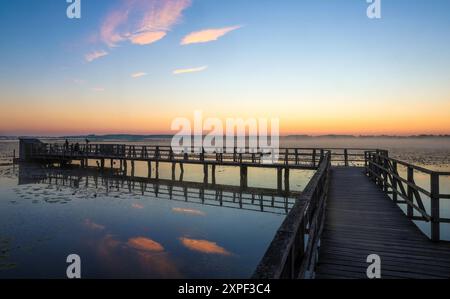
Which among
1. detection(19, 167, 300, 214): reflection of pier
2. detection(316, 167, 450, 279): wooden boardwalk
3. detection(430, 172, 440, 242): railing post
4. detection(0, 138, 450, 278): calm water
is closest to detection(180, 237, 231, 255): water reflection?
detection(0, 138, 450, 278): calm water

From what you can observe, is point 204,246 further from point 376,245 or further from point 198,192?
point 198,192

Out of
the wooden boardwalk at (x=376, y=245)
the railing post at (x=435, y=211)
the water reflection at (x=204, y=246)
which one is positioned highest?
the railing post at (x=435, y=211)

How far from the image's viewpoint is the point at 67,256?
8.79 meters

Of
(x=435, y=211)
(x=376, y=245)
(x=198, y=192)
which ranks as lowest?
(x=198, y=192)

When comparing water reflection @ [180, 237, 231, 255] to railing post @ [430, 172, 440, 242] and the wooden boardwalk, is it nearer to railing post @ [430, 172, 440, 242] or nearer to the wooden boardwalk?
Result: the wooden boardwalk

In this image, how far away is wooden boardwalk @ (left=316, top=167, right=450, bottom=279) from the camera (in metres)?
4.38

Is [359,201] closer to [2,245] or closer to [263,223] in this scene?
[263,223]

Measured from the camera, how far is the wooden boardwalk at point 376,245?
4.38 metres

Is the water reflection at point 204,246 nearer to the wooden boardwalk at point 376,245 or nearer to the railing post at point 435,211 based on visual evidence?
the wooden boardwalk at point 376,245

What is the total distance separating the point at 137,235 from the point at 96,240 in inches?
53.3

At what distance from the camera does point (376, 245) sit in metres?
5.36

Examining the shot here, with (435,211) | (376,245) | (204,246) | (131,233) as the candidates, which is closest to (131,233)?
(131,233)

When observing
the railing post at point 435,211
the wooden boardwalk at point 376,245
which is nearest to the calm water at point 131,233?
the wooden boardwalk at point 376,245
